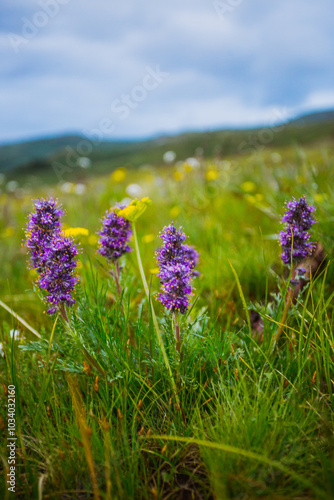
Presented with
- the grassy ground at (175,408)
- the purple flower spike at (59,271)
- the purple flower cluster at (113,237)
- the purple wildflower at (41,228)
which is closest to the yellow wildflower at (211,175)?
the grassy ground at (175,408)

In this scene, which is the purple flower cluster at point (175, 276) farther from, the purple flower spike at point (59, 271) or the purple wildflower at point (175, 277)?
the purple flower spike at point (59, 271)

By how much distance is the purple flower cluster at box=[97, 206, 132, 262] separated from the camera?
1988 mm

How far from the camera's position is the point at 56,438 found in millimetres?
1550

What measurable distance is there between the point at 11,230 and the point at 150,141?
184444mm

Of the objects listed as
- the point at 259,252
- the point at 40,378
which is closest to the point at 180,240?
the point at 40,378

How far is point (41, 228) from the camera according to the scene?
1.77m

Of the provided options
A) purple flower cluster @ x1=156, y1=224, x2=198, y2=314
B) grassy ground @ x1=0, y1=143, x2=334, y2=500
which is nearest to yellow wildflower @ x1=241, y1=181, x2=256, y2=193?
grassy ground @ x1=0, y1=143, x2=334, y2=500

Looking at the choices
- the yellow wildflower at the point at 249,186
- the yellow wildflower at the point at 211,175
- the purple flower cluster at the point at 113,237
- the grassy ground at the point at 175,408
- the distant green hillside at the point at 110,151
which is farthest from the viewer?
the distant green hillside at the point at 110,151

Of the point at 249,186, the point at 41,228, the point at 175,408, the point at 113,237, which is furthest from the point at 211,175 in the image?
the point at 175,408

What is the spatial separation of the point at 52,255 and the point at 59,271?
93 millimetres

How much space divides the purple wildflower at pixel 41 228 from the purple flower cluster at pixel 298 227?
1.28m

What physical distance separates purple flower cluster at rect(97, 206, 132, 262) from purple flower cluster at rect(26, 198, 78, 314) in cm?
26

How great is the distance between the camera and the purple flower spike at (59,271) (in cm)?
167

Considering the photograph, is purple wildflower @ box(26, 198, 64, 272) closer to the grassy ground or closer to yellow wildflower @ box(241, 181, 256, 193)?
the grassy ground
